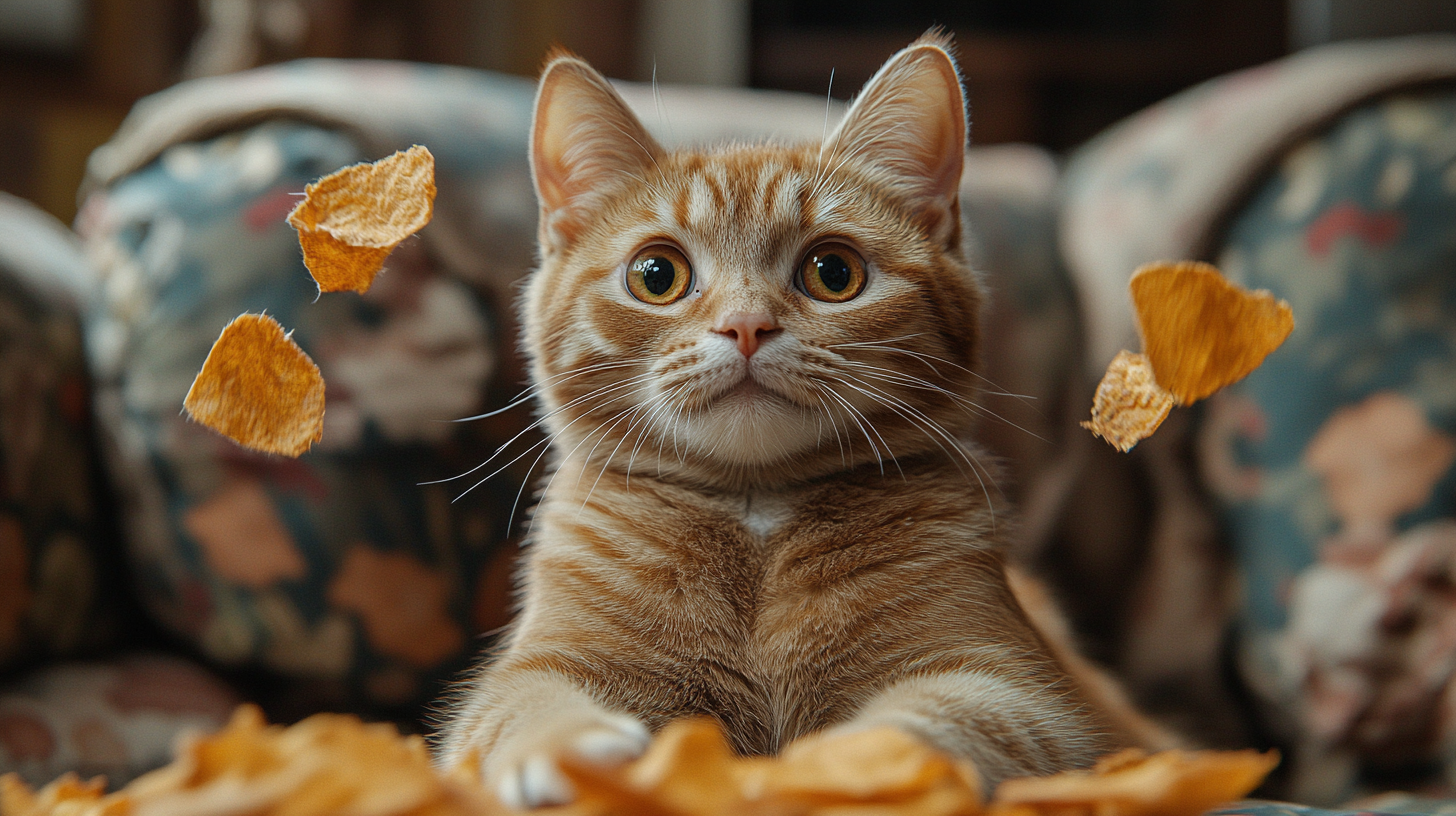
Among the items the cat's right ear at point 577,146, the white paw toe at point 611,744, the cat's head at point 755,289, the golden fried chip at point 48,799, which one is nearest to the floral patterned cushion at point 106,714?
the golden fried chip at point 48,799

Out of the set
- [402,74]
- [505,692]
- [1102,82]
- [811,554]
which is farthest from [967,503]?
[1102,82]

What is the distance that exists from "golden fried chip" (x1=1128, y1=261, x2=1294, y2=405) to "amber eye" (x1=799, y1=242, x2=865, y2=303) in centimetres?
25

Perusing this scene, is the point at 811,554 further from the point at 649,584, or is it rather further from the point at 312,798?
the point at 312,798

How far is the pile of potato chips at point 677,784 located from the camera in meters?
0.49

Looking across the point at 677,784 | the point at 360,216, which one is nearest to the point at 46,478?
the point at 360,216

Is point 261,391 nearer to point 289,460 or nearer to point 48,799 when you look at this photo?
point 48,799

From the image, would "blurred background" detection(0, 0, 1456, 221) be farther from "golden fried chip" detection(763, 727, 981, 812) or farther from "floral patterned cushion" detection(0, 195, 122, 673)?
"golden fried chip" detection(763, 727, 981, 812)

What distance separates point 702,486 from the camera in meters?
0.89

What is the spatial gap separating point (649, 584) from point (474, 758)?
0.20 metres

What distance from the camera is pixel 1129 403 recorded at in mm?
732

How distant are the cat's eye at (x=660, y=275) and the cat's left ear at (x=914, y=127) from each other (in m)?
0.19

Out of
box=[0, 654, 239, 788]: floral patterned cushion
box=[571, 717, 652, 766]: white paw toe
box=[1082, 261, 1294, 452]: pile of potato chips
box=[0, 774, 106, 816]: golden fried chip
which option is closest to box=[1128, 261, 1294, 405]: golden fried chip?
box=[1082, 261, 1294, 452]: pile of potato chips

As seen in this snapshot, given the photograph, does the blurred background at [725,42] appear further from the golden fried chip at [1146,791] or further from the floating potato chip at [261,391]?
the golden fried chip at [1146,791]

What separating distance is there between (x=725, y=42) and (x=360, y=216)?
228cm
